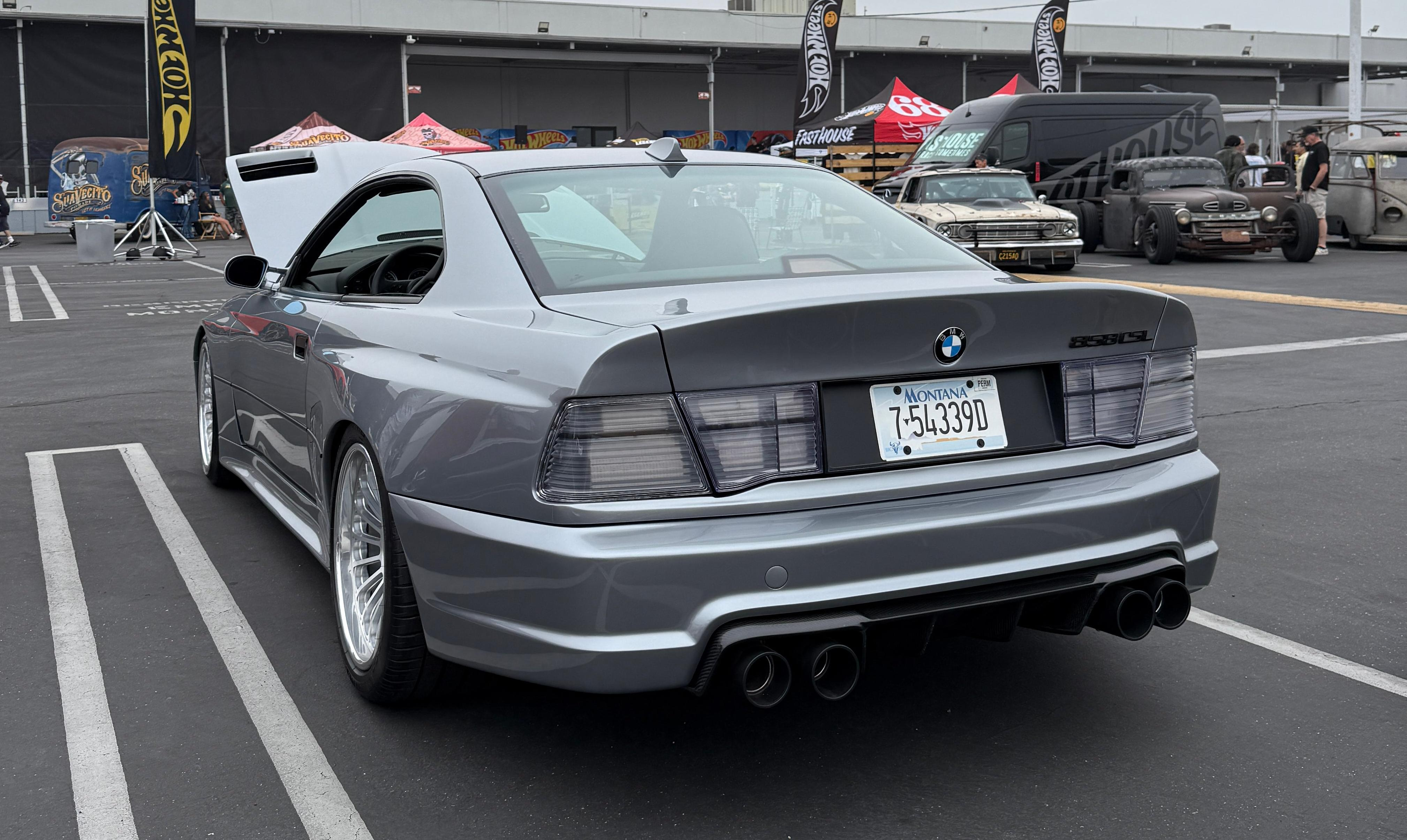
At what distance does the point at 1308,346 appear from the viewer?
10.4 metres

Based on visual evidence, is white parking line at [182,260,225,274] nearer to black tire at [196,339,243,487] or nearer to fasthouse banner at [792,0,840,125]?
fasthouse banner at [792,0,840,125]

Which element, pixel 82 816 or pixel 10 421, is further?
pixel 10 421

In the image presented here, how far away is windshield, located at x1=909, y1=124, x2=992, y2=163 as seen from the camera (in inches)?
907

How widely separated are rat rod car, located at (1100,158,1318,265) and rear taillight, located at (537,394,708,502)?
17847mm

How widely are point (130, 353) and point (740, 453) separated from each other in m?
9.63

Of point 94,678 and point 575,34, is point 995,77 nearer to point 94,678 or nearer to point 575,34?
point 575,34

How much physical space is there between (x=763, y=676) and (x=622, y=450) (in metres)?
0.53

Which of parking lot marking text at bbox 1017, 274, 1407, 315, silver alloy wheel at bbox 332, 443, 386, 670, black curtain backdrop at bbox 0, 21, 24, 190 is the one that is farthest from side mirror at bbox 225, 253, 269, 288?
black curtain backdrop at bbox 0, 21, 24, 190

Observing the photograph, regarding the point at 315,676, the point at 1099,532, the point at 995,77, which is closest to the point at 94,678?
the point at 315,676

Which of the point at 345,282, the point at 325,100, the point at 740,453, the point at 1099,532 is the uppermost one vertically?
the point at 325,100

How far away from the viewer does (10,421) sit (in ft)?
25.6

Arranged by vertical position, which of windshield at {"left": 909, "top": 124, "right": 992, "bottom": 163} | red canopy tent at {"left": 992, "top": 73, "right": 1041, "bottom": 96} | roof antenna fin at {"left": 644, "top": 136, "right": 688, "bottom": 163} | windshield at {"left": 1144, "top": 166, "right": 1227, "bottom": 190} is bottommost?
roof antenna fin at {"left": 644, "top": 136, "right": 688, "bottom": 163}

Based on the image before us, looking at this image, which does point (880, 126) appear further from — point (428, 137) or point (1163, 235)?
point (1163, 235)

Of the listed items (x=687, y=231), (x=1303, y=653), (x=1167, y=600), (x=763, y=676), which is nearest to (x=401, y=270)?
(x=687, y=231)
